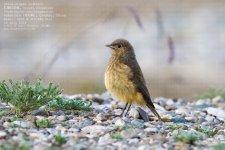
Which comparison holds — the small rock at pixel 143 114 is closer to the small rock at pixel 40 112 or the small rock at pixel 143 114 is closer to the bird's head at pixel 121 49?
the bird's head at pixel 121 49

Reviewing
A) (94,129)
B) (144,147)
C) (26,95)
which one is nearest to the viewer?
(144,147)

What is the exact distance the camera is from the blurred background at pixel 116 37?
55.4 ft

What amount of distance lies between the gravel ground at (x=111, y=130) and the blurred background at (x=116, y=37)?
415 cm

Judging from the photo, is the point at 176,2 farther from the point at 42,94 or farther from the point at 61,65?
the point at 42,94

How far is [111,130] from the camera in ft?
33.7

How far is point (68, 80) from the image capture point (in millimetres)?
16703

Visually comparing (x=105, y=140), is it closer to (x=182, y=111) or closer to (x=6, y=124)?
(x=6, y=124)

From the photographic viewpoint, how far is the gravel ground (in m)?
9.56

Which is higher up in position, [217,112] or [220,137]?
[217,112]

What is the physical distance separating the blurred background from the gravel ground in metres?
4.15

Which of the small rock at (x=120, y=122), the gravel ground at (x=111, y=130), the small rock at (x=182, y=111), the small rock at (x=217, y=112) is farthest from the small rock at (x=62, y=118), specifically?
the small rock at (x=217, y=112)

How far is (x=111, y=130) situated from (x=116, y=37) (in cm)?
1017

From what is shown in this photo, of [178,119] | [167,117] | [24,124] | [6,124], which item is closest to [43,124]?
[24,124]

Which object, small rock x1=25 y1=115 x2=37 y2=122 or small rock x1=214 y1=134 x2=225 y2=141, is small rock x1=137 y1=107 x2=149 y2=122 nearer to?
small rock x1=214 y1=134 x2=225 y2=141
